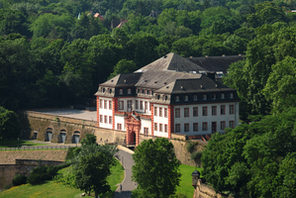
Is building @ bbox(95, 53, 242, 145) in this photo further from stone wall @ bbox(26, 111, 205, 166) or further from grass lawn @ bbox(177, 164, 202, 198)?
grass lawn @ bbox(177, 164, 202, 198)

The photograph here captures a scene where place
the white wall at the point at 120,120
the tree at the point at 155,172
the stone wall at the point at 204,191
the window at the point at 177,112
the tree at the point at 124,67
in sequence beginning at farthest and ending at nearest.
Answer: the tree at the point at 124,67
the white wall at the point at 120,120
the window at the point at 177,112
the stone wall at the point at 204,191
the tree at the point at 155,172

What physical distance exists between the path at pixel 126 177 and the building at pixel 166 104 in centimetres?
530

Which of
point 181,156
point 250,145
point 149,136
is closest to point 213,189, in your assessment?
point 250,145

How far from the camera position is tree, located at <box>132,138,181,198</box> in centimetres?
9900

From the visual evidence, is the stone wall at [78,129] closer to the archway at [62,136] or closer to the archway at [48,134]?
the archway at [48,134]

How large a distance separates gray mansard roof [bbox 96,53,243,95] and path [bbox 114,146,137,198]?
Answer: 1028cm

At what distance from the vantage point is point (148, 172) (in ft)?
327

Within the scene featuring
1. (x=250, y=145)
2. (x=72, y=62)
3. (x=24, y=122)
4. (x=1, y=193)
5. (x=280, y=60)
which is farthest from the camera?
(x=72, y=62)

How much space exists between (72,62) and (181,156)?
55.3m

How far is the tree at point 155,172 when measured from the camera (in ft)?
325

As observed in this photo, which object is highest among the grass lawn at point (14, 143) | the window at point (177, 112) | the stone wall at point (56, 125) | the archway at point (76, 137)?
the window at point (177, 112)

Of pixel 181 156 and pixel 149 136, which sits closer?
pixel 181 156

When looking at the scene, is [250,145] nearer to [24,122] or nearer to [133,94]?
[133,94]

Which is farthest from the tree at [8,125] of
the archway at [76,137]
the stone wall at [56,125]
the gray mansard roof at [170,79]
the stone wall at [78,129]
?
the gray mansard roof at [170,79]
